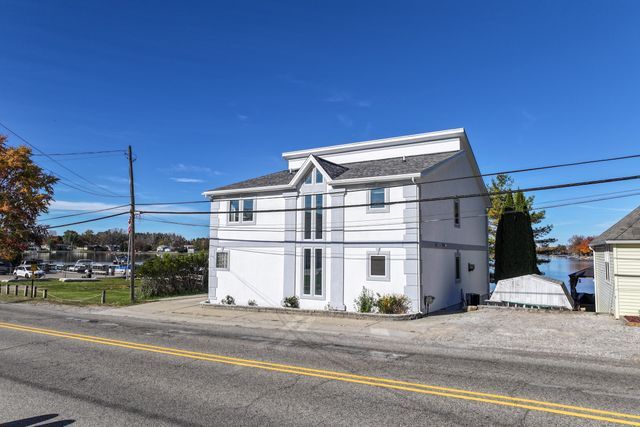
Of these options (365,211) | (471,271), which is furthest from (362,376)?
(471,271)

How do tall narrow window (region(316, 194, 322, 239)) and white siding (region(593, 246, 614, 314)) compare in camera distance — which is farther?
tall narrow window (region(316, 194, 322, 239))

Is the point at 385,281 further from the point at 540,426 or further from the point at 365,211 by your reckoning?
the point at 540,426

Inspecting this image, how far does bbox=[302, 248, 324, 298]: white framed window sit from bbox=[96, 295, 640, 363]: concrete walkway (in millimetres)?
2102

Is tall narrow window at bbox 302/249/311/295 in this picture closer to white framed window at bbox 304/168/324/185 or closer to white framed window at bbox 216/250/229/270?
white framed window at bbox 304/168/324/185

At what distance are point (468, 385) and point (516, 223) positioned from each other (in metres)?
21.4

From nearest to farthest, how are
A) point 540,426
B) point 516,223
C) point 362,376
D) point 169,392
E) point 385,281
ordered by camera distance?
point 540,426
point 169,392
point 362,376
point 385,281
point 516,223

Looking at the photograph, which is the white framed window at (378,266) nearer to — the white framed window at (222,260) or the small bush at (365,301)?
the small bush at (365,301)

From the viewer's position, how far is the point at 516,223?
85.8 feet

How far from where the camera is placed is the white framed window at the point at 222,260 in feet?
76.1

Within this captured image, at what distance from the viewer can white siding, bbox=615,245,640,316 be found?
15.3m

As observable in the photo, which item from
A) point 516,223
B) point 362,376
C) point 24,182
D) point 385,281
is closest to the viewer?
point 362,376

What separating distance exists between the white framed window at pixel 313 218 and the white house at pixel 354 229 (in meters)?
0.05

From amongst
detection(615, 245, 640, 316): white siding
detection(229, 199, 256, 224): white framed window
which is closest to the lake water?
detection(615, 245, 640, 316): white siding

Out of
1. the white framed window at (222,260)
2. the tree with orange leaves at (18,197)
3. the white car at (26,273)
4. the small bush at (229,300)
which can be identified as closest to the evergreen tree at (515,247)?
the small bush at (229,300)
